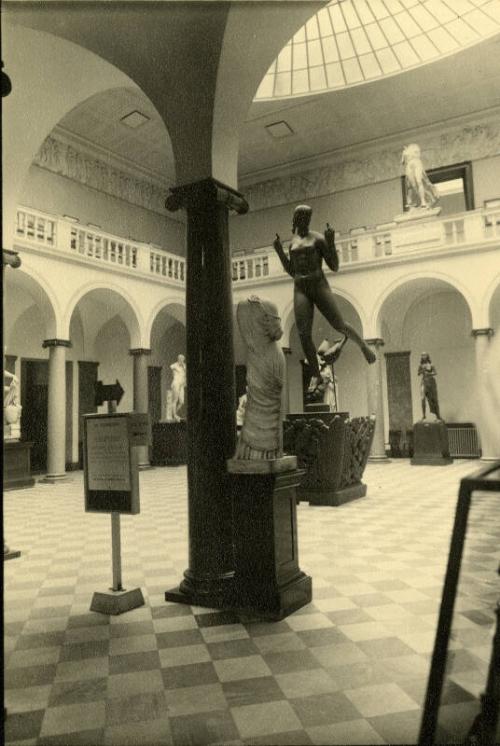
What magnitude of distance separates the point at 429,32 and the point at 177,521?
1402 centimetres

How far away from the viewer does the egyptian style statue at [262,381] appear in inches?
164

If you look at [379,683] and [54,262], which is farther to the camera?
[54,262]

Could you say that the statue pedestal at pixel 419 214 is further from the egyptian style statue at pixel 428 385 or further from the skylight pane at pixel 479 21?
the skylight pane at pixel 479 21

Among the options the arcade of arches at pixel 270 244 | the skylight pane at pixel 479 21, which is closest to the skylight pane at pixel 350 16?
the arcade of arches at pixel 270 244

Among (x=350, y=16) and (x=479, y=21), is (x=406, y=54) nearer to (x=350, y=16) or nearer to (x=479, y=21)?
(x=350, y=16)

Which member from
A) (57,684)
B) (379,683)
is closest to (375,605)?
(379,683)

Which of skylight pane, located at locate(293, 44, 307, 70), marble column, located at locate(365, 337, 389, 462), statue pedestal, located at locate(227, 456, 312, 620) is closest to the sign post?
statue pedestal, located at locate(227, 456, 312, 620)

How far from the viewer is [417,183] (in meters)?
16.8

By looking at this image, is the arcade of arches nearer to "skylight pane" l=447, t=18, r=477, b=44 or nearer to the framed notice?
"skylight pane" l=447, t=18, r=477, b=44

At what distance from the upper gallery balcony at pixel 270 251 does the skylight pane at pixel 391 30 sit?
4717 mm

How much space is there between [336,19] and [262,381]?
1467 cm

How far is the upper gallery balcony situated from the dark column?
31.6 ft

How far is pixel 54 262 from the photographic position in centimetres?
1378

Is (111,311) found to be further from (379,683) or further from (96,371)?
(379,683)
